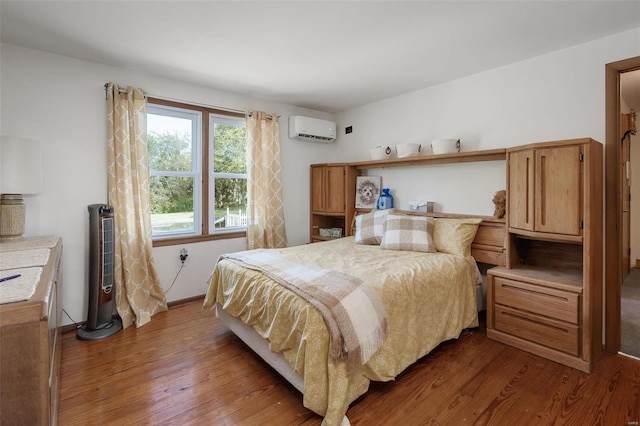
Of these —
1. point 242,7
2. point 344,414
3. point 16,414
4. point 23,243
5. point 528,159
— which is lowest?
point 344,414

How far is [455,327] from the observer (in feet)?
8.02

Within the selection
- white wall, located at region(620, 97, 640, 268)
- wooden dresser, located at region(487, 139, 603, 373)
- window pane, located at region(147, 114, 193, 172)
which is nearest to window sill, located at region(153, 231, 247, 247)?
window pane, located at region(147, 114, 193, 172)

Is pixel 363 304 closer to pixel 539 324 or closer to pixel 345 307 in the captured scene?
pixel 345 307

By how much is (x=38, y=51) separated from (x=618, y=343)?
208 inches

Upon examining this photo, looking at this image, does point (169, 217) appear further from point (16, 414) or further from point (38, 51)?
point (16, 414)

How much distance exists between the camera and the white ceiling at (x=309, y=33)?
6.54ft

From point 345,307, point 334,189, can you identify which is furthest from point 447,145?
point 345,307

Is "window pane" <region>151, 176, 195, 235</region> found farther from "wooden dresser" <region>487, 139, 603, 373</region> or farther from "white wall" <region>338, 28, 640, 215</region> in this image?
"wooden dresser" <region>487, 139, 603, 373</region>

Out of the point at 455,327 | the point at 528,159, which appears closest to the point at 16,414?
the point at 455,327

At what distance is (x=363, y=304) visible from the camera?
5.80 feet

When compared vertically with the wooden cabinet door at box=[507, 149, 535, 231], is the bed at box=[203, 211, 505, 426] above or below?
below

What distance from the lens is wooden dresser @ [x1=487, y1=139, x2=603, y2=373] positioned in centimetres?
209

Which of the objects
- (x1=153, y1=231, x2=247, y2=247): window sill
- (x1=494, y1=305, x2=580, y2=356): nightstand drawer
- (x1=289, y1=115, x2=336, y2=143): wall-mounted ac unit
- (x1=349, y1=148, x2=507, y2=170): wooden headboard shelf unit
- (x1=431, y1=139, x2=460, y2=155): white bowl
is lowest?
(x1=494, y1=305, x2=580, y2=356): nightstand drawer

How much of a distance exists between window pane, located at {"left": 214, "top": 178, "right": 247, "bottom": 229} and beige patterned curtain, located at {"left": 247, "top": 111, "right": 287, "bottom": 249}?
155 millimetres
